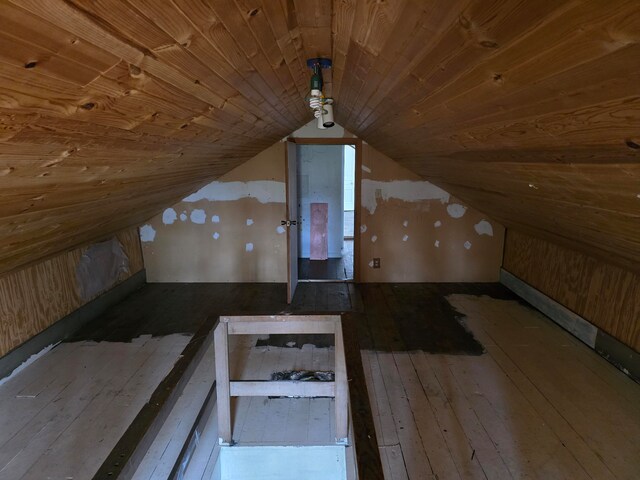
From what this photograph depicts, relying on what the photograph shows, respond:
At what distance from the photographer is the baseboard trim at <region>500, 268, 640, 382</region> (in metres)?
2.78

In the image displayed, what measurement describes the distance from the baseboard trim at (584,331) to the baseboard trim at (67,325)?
440cm

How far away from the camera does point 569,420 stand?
231 centimetres

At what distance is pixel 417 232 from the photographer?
15.7 ft

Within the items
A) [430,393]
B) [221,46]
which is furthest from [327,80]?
[430,393]

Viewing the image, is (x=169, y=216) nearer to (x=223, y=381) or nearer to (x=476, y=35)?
(x=223, y=381)

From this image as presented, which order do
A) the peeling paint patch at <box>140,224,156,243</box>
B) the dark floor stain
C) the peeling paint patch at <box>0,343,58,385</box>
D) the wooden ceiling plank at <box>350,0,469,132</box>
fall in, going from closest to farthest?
1. the wooden ceiling plank at <box>350,0,469,132</box>
2. the peeling paint patch at <box>0,343,58,385</box>
3. the dark floor stain
4. the peeling paint patch at <box>140,224,156,243</box>

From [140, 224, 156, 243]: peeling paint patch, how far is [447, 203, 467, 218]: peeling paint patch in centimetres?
359

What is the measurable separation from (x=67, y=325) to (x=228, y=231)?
1933 millimetres

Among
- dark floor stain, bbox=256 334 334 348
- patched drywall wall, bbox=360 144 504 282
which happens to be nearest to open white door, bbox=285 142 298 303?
dark floor stain, bbox=256 334 334 348

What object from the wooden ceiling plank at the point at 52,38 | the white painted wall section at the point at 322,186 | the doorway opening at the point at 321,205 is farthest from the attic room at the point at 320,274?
the white painted wall section at the point at 322,186

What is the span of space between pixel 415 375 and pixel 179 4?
2648 millimetres

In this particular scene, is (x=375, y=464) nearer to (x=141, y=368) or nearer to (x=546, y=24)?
(x=546, y=24)

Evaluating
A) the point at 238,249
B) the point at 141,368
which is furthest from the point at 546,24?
the point at 238,249

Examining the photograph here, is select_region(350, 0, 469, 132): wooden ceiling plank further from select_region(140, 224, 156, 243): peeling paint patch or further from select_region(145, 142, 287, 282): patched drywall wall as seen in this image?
select_region(140, 224, 156, 243): peeling paint patch
